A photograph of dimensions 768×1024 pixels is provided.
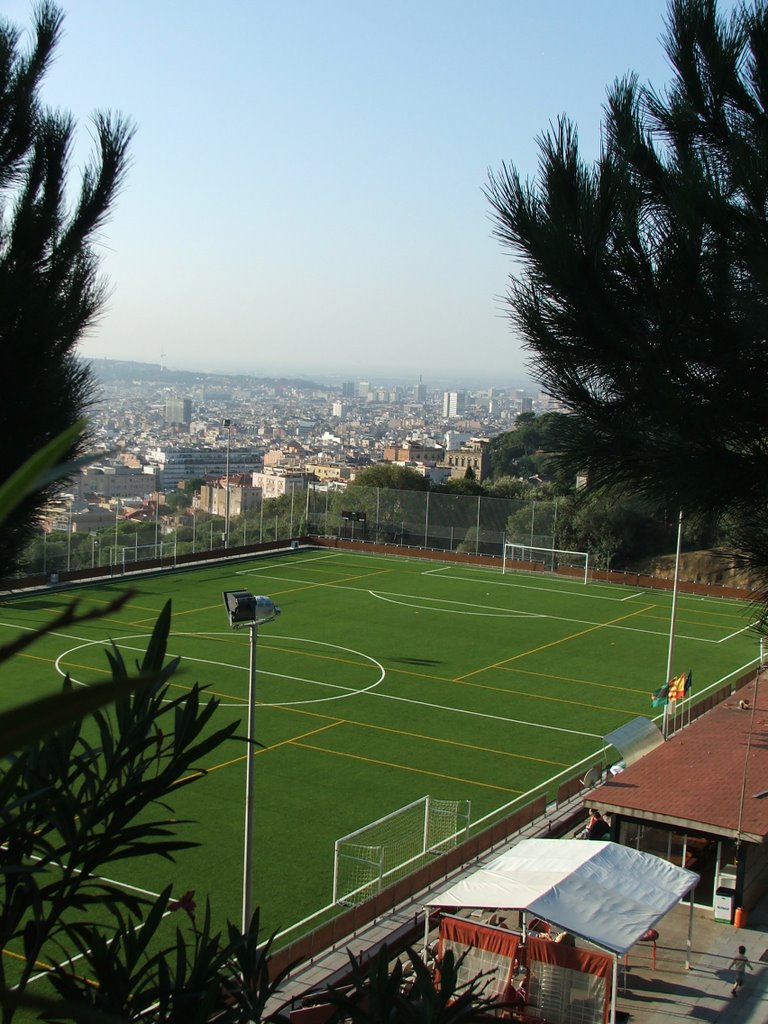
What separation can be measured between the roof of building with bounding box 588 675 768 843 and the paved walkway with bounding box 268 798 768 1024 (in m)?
1.31

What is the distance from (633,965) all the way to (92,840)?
11.7 m

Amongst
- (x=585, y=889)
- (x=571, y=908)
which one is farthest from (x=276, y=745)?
(x=571, y=908)

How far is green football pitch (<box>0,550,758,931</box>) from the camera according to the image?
1794 centimetres

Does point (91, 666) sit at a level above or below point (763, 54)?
below

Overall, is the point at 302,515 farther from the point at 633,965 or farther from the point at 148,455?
the point at 148,455

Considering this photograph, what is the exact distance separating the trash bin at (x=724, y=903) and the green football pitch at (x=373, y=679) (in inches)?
187

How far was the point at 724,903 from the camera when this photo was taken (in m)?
14.9

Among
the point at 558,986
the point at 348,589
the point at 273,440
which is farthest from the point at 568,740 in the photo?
the point at 273,440

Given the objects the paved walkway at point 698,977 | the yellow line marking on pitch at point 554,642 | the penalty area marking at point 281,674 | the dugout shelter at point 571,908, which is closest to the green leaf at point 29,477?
the dugout shelter at point 571,908

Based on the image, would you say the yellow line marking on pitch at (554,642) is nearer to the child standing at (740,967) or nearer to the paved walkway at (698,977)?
the paved walkway at (698,977)

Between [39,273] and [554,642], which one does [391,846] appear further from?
[554,642]

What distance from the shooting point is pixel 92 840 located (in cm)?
354

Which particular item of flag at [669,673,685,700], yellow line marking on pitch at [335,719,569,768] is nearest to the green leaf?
yellow line marking on pitch at [335,719,569,768]

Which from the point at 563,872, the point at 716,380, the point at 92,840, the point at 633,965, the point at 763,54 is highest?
the point at 763,54
